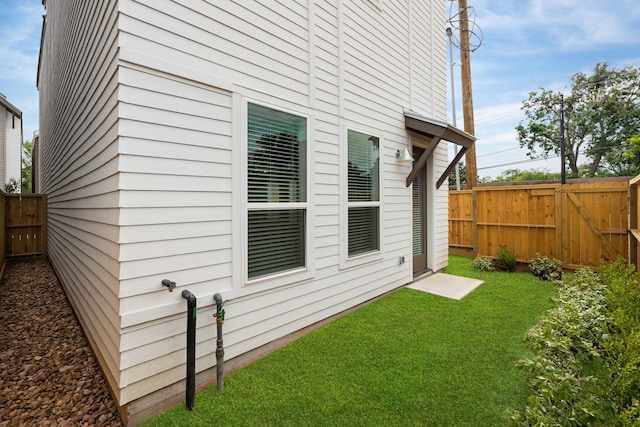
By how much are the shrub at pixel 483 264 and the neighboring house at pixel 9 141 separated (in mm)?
17670

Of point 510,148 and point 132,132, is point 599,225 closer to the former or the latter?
point 132,132

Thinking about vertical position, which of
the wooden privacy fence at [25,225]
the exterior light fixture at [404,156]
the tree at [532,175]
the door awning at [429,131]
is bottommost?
the wooden privacy fence at [25,225]

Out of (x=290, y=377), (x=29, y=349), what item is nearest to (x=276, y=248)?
(x=290, y=377)

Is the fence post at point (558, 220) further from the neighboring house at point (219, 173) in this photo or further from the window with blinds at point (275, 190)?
the window with blinds at point (275, 190)

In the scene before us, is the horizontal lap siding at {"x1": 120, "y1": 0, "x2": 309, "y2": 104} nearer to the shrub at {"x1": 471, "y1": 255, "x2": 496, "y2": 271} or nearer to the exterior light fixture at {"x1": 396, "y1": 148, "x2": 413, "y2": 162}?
the exterior light fixture at {"x1": 396, "y1": 148, "x2": 413, "y2": 162}

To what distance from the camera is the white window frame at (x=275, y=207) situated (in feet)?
8.98

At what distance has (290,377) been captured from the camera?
8.51 feet

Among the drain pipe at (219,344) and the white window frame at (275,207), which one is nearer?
the drain pipe at (219,344)

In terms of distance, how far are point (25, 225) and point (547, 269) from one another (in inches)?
489

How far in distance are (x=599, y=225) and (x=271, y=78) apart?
6.50 m

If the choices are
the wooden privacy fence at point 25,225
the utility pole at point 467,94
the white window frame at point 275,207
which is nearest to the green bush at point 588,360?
the white window frame at point 275,207

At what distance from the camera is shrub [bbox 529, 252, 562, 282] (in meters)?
5.69

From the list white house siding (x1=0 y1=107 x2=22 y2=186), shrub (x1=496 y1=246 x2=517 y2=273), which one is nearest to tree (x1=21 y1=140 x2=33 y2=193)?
white house siding (x1=0 y1=107 x2=22 y2=186)

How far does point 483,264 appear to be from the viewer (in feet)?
21.5
